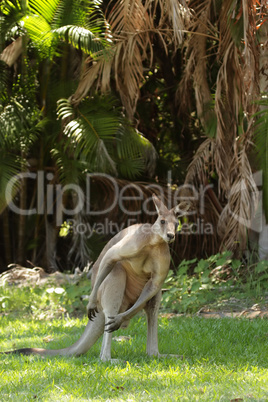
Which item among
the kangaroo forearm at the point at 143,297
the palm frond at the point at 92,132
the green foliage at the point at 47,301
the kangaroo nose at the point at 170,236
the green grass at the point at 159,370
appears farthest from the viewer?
the palm frond at the point at 92,132

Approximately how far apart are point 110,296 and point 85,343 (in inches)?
21.6

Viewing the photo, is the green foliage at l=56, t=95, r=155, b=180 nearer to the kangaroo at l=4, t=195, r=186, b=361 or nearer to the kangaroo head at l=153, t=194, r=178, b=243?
the kangaroo at l=4, t=195, r=186, b=361

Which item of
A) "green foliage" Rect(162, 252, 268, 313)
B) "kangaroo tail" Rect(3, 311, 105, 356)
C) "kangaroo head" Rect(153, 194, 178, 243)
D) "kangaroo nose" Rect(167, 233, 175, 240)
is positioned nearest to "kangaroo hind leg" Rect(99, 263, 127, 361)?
"kangaroo tail" Rect(3, 311, 105, 356)

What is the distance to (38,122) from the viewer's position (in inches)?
375

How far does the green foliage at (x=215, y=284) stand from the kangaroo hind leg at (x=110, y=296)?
9.14 ft

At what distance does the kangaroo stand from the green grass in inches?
7.7

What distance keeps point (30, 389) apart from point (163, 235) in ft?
4.75

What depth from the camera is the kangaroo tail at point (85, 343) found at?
4.63 meters

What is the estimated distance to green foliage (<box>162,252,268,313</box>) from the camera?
291 inches

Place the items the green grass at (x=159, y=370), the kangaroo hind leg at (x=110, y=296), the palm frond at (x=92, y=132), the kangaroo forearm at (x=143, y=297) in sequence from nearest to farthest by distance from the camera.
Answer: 1. the green grass at (x=159, y=370)
2. the kangaroo forearm at (x=143, y=297)
3. the kangaroo hind leg at (x=110, y=296)
4. the palm frond at (x=92, y=132)

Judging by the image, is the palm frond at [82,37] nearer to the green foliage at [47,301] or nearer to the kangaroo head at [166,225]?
the green foliage at [47,301]

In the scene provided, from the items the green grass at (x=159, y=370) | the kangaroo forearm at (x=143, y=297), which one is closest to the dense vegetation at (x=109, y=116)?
the green grass at (x=159, y=370)

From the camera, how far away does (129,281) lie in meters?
4.61

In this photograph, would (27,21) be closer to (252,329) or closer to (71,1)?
(71,1)
